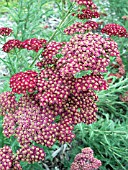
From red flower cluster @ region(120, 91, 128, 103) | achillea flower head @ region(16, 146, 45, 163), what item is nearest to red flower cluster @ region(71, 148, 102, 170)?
achillea flower head @ region(16, 146, 45, 163)

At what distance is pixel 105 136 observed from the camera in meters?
3.14

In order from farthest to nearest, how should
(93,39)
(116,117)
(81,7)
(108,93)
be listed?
(116,117)
(108,93)
(81,7)
(93,39)

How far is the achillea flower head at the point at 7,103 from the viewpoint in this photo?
7.47 ft

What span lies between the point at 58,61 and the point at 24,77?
241mm

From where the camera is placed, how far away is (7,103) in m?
2.28

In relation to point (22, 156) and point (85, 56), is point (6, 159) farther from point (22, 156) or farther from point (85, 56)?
point (85, 56)

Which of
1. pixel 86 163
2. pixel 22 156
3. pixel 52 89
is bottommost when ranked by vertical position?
pixel 86 163

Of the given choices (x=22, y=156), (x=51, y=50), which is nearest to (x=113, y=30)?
(x=51, y=50)

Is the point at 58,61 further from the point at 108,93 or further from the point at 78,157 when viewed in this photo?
the point at 108,93

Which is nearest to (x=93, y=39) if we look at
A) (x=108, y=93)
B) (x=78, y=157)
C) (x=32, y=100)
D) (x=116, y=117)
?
(x=32, y=100)

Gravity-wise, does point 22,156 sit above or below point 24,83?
below

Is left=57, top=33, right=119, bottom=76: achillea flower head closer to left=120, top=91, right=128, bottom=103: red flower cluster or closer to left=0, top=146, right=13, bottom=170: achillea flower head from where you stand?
left=0, top=146, right=13, bottom=170: achillea flower head

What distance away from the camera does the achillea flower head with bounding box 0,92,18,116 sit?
2277 millimetres

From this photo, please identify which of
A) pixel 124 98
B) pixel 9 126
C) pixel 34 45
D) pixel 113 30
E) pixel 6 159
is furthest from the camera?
pixel 124 98
